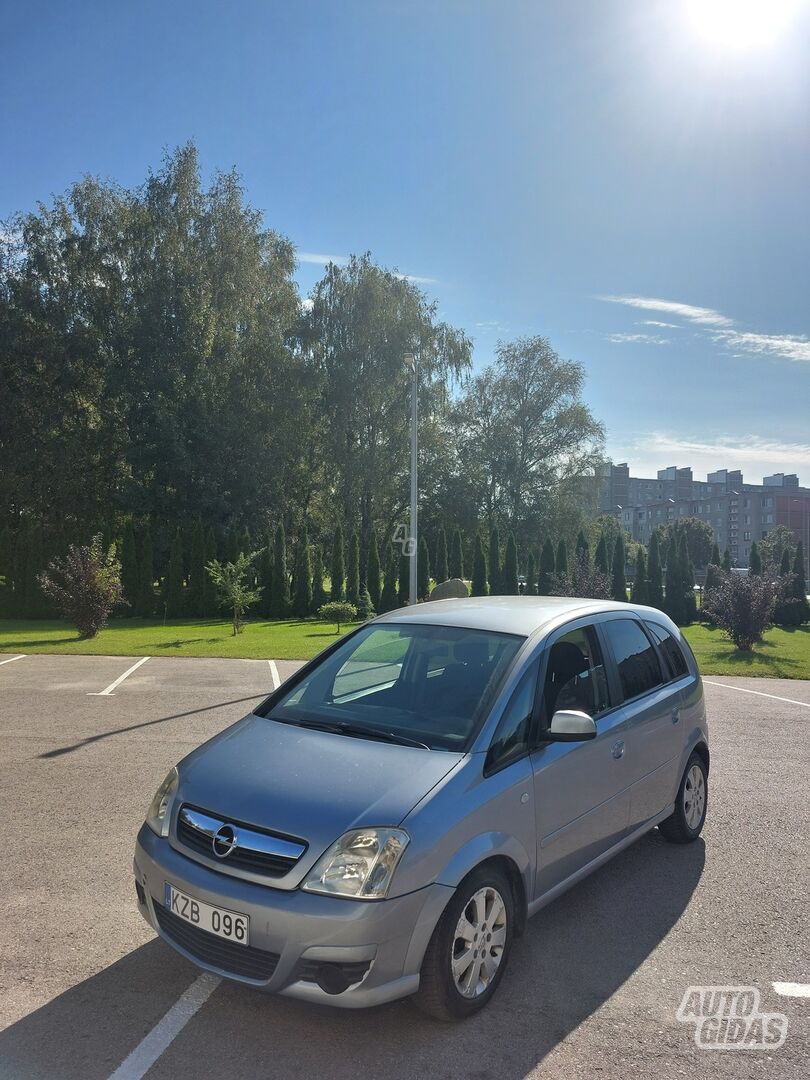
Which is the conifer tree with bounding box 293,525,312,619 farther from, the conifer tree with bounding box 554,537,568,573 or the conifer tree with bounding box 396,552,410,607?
the conifer tree with bounding box 554,537,568,573

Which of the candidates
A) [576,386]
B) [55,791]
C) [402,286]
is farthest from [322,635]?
[576,386]

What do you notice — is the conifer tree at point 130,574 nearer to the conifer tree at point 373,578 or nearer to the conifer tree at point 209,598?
the conifer tree at point 209,598

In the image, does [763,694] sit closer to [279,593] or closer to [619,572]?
[619,572]

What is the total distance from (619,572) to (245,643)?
18.6m

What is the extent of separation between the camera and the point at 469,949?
11.1 feet

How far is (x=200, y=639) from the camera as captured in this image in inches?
824

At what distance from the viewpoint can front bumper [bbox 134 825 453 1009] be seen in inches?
119

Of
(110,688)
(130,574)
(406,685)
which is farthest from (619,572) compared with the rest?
(406,685)

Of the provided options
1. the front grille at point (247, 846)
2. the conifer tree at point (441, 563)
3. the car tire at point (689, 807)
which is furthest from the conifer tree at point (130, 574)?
the front grille at point (247, 846)

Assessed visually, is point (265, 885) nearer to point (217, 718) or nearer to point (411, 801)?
point (411, 801)

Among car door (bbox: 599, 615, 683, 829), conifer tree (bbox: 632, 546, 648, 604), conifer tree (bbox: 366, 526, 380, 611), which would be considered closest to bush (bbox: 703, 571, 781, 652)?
conifer tree (bbox: 632, 546, 648, 604)

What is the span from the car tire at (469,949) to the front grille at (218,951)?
623 mm

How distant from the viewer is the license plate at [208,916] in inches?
124

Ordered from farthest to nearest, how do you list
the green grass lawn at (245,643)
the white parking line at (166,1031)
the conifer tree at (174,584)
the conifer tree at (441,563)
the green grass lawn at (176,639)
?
the conifer tree at (441,563) < the conifer tree at (174,584) < the green grass lawn at (176,639) < the green grass lawn at (245,643) < the white parking line at (166,1031)
